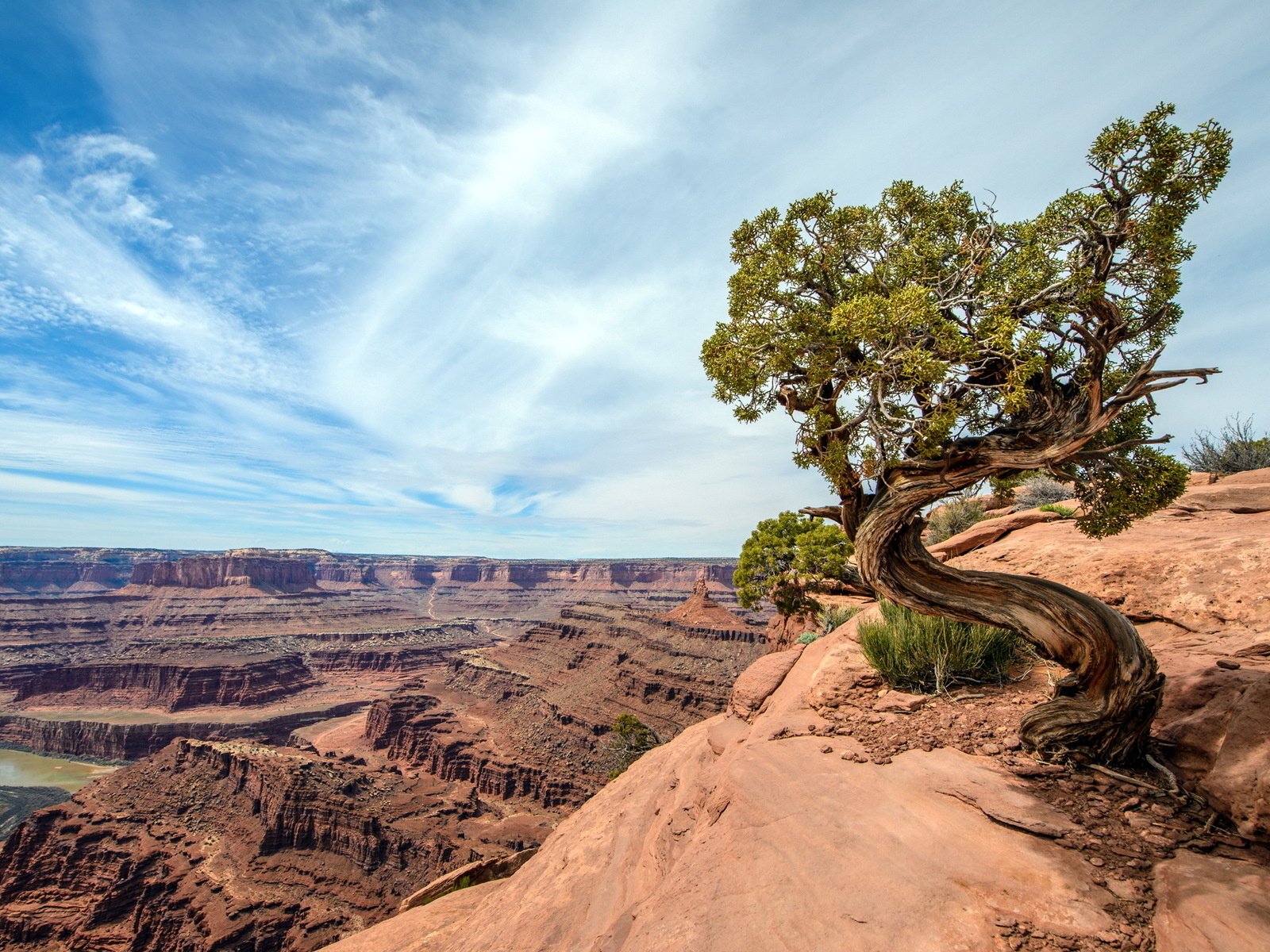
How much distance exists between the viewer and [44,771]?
66812mm

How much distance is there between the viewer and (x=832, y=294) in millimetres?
8156

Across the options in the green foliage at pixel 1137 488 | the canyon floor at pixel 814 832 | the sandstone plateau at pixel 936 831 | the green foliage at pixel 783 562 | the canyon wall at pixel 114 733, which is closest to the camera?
the sandstone plateau at pixel 936 831

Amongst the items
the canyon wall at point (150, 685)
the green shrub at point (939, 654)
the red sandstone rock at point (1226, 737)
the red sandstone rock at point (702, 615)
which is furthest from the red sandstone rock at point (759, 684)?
the canyon wall at point (150, 685)

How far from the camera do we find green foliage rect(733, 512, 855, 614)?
1714 cm

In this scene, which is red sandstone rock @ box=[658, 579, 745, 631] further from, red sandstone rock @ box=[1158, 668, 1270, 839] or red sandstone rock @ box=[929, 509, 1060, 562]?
red sandstone rock @ box=[1158, 668, 1270, 839]

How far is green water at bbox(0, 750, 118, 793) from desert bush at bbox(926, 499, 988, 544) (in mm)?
86995

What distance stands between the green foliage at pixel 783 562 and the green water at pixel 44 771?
81618 millimetres

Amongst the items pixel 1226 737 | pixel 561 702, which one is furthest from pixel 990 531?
pixel 561 702

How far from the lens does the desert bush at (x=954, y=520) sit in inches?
985

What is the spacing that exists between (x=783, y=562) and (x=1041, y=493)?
40.3 feet

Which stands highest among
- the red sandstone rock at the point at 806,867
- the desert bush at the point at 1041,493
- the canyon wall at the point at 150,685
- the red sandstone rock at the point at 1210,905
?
the desert bush at the point at 1041,493

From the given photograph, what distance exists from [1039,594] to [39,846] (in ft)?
179

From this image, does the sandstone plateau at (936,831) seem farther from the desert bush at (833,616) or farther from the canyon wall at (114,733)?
the canyon wall at (114,733)

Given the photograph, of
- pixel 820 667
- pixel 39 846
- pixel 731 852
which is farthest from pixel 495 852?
pixel 731 852
